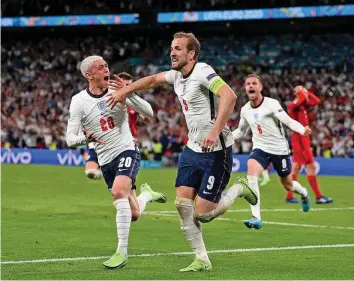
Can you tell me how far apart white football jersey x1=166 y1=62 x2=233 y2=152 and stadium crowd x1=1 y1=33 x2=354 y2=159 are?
23.4 m

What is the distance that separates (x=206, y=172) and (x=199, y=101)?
0.78 metres

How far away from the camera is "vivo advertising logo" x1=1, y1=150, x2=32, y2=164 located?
130 feet

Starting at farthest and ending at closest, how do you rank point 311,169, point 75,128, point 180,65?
point 311,169, point 75,128, point 180,65

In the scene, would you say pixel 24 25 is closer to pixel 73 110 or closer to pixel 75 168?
pixel 75 168

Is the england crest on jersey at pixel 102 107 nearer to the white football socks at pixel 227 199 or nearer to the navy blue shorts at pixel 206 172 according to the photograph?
the navy blue shorts at pixel 206 172

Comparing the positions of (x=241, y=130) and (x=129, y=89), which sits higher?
(x=129, y=89)

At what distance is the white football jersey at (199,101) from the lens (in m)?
9.88

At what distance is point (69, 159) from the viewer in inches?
1507

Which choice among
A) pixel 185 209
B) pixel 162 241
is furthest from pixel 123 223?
pixel 162 241

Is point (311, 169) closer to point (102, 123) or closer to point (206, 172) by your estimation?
point (102, 123)

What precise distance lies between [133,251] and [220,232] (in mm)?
2779

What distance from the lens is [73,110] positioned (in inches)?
456

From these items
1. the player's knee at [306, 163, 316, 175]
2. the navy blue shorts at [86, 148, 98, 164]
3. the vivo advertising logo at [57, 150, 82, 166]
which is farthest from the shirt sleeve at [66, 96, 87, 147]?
the vivo advertising logo at [57, 150, 82, 166]

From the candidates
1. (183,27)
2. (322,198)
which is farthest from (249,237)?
(183,27)
